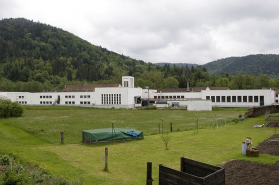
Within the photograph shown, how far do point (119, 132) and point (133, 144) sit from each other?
2263 millimetres

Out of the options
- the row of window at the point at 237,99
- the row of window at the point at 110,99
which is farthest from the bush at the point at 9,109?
the row of window at the point at 237,99

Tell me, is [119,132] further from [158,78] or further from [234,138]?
[158,78]

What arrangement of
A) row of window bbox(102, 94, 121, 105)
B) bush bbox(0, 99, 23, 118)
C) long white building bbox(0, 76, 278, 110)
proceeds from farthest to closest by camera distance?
row of window bbox(102, 94, 121, 105), long white building bbox(0, 76, 278, 110), bush bbox(0, 99, 23, 118)

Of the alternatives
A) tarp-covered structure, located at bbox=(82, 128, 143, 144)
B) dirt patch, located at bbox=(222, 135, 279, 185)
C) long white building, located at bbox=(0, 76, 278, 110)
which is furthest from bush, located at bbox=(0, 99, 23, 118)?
dirt patch, located at bbox=(222, 135, 279, 185)

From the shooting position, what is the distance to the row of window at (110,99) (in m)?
76.1

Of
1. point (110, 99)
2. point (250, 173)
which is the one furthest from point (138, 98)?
point (250, 173)

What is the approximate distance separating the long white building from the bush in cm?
3190

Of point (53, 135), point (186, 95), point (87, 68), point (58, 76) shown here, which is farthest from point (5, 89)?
point (53, 135)

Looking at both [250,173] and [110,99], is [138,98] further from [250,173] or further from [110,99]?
[250,173]

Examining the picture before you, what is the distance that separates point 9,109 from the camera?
44.6 metres

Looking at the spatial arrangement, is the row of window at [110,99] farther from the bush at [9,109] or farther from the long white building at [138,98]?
the bush at [9,109]

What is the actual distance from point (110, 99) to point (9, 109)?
35887 millimetres

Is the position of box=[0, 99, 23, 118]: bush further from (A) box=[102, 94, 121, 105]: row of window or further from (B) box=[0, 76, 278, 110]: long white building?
(A) box=[102, 94, 121, 105]: row of window

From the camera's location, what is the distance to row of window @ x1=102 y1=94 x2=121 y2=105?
7605 cm
